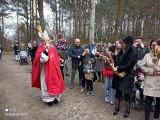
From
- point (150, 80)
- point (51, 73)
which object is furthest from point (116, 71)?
point (51, 73)

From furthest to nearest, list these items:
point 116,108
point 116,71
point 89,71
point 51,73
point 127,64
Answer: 1. point 89,71
2. point 51,73
3. point 116,108
4. point 116,71
5. point 127,64

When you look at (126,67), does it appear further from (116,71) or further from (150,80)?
(150,80)

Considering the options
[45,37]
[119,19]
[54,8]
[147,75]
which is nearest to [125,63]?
[147,75]

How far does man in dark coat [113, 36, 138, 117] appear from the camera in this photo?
496 cm

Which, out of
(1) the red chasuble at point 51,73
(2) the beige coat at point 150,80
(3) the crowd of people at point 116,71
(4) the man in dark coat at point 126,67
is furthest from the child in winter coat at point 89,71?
(2) the beige coat at point 150,80

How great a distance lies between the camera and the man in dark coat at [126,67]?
4.96 metres

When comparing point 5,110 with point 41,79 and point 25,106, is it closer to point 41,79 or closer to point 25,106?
point 25,106

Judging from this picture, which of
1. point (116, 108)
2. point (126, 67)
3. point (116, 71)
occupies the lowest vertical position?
point (116, 108)

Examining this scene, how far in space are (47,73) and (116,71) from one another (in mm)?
2009

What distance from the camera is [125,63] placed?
5070mm

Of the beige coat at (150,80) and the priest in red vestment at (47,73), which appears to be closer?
the beige coat at (150,80)

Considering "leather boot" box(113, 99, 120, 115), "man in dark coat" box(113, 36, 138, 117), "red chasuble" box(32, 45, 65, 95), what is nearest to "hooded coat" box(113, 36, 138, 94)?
"man in dark coat" box(113, 36, 138, 117)

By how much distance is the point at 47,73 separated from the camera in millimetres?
6020

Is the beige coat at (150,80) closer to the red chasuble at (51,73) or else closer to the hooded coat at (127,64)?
the hooded coat at (127,64)
